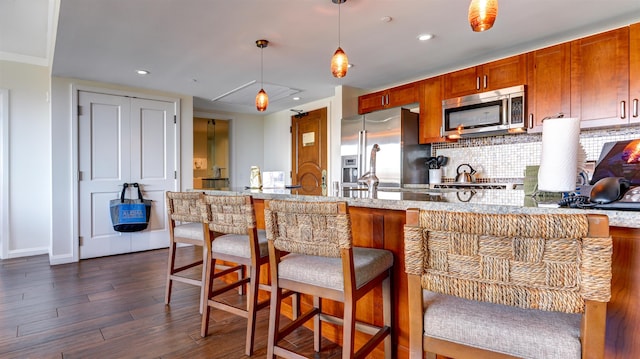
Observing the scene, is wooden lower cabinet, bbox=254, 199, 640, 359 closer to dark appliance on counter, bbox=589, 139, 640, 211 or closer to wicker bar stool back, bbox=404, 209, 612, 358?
dark appliance on counter, bbox=589, 139, 640, 211

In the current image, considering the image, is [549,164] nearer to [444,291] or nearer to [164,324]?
[444,291]

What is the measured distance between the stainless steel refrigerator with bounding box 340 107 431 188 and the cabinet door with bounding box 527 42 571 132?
1173 mm

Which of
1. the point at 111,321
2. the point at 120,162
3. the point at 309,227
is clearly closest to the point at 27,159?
the point at 120,162

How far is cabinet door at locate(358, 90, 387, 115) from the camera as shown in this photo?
13.8 feet

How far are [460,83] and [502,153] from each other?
0.86 meters

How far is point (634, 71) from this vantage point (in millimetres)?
2482

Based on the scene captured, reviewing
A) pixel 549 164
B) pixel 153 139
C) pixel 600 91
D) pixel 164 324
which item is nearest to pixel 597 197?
pixel 549 164

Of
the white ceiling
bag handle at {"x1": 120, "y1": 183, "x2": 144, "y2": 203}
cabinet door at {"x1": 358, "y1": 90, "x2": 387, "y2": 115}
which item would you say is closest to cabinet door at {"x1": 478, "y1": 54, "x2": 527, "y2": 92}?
the white ceiling

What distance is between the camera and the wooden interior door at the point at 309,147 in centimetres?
510

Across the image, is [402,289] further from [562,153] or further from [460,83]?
[460,83]

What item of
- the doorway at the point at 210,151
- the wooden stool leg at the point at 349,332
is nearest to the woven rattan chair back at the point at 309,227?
the wooden stool leg at the point at 349,332

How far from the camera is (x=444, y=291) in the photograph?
0.93m

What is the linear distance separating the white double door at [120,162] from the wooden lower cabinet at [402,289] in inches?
107

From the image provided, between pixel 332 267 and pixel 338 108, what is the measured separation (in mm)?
3259
